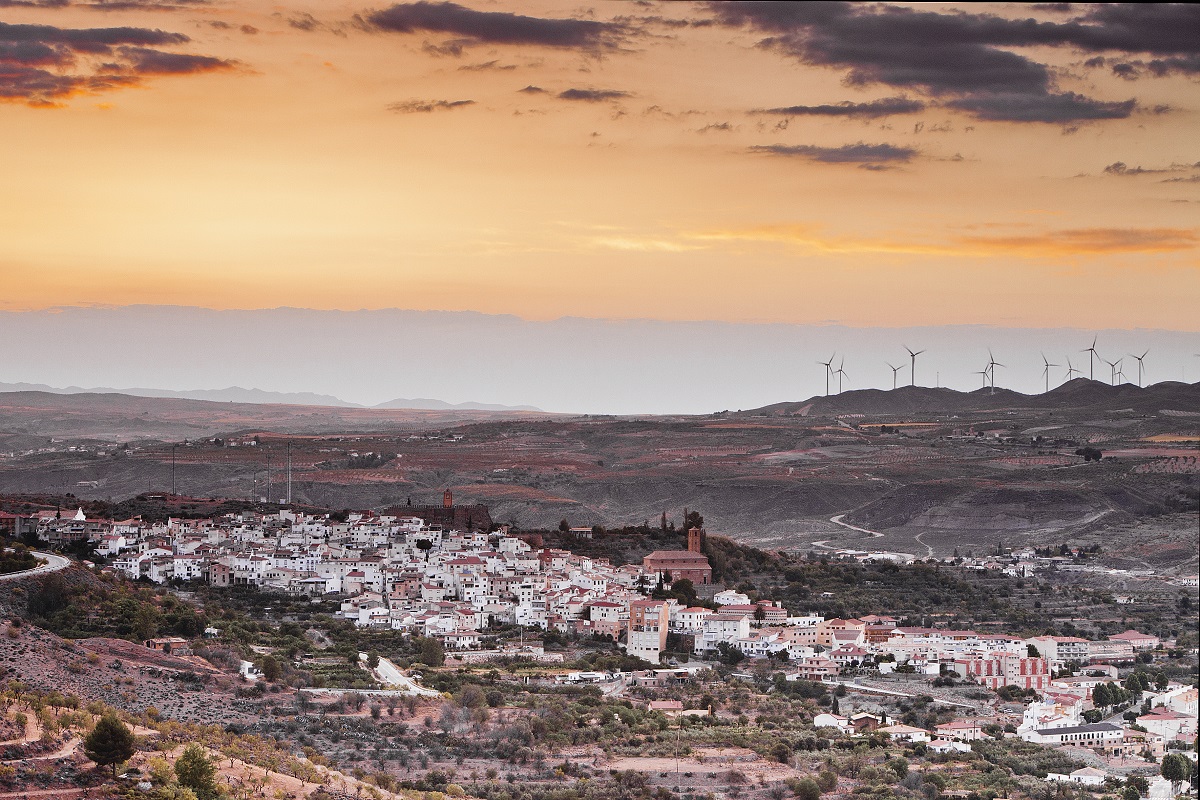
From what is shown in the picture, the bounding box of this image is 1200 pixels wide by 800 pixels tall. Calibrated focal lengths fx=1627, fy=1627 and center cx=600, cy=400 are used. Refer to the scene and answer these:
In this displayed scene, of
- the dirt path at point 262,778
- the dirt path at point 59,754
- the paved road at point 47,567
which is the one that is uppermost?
the paved road at point 47,567

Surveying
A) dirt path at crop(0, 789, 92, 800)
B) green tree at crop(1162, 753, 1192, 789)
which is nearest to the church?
green tree at crop(1162, 753, 1192, 789)

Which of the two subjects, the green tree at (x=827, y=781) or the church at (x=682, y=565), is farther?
the church at (x=682, y=565)

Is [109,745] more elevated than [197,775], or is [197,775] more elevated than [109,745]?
[109,745]

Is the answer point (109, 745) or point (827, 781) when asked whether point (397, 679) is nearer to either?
point (827, 781)

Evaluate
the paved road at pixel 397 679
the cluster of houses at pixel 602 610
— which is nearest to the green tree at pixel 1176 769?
the cluster of houses at pixel 602 610

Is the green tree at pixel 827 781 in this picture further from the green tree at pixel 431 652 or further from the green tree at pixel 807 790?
the green tree at pixel 431 652

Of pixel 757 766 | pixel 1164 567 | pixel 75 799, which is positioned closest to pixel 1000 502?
pixel 1164 567

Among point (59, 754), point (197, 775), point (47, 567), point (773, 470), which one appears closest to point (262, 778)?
point (197, 775)

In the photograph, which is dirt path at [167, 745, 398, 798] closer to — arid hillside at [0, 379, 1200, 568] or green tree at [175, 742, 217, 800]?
green tree at [175, 742, 217, 800]
